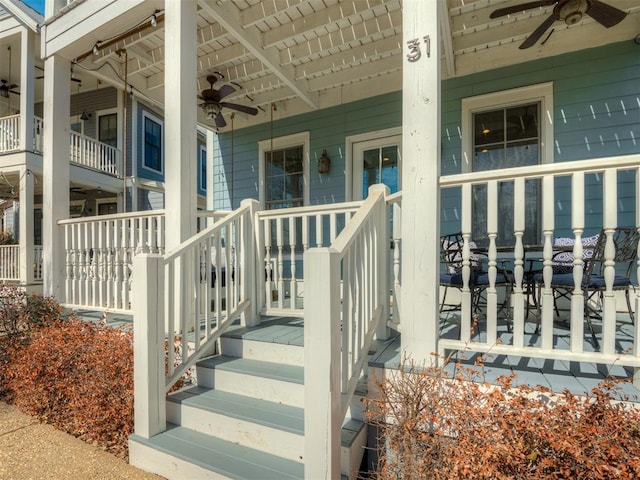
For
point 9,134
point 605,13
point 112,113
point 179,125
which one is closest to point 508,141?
point 605,13

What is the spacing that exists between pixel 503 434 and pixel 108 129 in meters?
11.5

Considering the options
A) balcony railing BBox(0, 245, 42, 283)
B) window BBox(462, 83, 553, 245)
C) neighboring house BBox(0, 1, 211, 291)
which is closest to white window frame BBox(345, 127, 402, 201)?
window BBox(462, 83, 553, 245)

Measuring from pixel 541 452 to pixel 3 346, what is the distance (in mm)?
4603

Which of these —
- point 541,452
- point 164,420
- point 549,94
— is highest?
point 549,94

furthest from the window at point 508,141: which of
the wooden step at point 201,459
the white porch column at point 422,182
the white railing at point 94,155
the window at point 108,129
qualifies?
the window at point 108,129

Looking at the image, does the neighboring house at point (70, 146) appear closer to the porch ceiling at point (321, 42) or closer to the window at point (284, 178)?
the porch ceiling at point (321, 42)

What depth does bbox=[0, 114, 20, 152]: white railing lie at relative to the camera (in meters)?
7.46

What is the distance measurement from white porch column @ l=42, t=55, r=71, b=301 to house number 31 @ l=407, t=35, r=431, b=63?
14.3ft

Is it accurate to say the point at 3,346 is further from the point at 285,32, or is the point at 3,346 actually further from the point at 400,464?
the point at 285,32

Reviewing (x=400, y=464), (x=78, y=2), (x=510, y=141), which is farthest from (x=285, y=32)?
(x=400, y=464)

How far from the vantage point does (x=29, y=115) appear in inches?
272

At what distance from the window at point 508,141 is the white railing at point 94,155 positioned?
8.40 meters

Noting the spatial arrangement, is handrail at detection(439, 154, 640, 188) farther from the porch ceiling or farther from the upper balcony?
the upper balcony

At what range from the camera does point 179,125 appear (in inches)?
122
